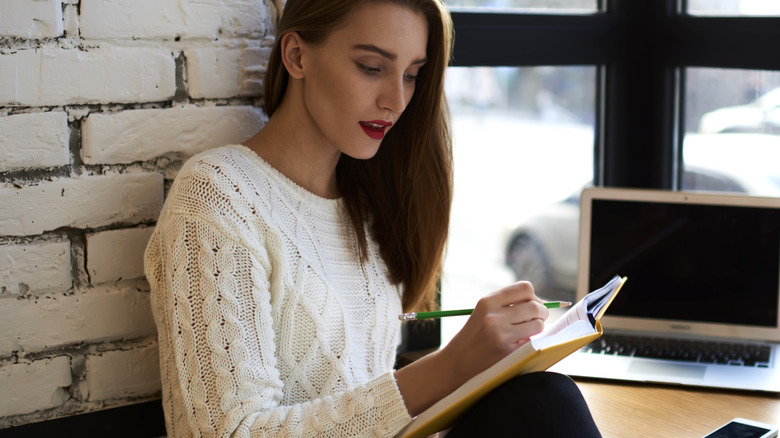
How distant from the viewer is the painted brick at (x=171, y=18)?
115cm

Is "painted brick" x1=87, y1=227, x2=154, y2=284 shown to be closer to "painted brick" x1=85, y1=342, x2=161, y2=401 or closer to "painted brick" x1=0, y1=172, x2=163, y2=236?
"painted brick" x1=0, y1=172, x2=163, y2=236

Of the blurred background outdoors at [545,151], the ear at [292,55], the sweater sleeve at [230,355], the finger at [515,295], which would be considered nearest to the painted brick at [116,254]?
the sweater sleeve at [230,355]

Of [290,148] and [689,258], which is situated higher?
[290,148]

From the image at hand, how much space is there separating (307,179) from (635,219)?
0.68 metres

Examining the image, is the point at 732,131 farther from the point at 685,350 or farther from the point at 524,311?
the point at 524,311

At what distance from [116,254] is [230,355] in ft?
0.90

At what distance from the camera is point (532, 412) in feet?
3.40

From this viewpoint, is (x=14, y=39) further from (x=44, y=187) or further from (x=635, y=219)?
(x=635, y=219)

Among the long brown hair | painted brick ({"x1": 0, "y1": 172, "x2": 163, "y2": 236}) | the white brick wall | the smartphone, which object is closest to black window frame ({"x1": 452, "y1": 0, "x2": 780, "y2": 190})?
the long brown hair

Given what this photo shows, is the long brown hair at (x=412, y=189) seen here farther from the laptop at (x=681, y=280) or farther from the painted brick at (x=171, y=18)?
the laptop at (x=681, y=280)

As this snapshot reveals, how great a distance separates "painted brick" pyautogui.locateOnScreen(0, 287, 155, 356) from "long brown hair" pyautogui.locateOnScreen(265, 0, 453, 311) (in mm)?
379

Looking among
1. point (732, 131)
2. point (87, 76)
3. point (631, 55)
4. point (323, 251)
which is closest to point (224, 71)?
point (87, 76)

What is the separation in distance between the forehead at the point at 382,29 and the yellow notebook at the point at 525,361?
48cm

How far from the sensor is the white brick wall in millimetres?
1106
